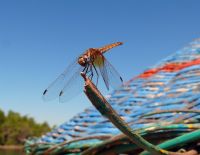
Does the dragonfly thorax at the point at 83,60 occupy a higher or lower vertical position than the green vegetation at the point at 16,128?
lower

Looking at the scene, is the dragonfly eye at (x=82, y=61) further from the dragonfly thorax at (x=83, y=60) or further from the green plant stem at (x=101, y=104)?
the green plant stem at (x=101, y=104)

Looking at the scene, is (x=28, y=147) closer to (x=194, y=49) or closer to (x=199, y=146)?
(x=194, y=49)

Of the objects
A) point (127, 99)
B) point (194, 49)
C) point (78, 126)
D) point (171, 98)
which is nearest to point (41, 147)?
point (78, 126)

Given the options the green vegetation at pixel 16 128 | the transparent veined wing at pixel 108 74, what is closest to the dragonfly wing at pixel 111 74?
the transparent veined wing at pixel 108 74

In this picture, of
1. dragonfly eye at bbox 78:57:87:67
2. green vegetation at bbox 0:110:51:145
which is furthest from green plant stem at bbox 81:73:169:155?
green vegetation at bbox 0:110:51:145

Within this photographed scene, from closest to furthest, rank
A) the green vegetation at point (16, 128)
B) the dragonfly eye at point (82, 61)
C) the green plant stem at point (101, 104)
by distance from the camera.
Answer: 1. the green plant stem at point (101, 104)
2. the dragonfly eye at point (82, 61)
3. the green vegetation at point (16, 128)

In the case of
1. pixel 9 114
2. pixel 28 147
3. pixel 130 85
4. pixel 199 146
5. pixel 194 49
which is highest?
pixel 9 114

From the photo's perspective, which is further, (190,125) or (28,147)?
(28,147)

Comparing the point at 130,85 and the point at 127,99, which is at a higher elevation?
the point at 130,85

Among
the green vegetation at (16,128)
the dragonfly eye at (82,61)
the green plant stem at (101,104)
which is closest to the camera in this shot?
the green plant stem at (101,104)

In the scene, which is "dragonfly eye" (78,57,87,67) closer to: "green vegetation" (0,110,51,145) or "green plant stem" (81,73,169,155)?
"green plant stem" (81,73,169,155)
